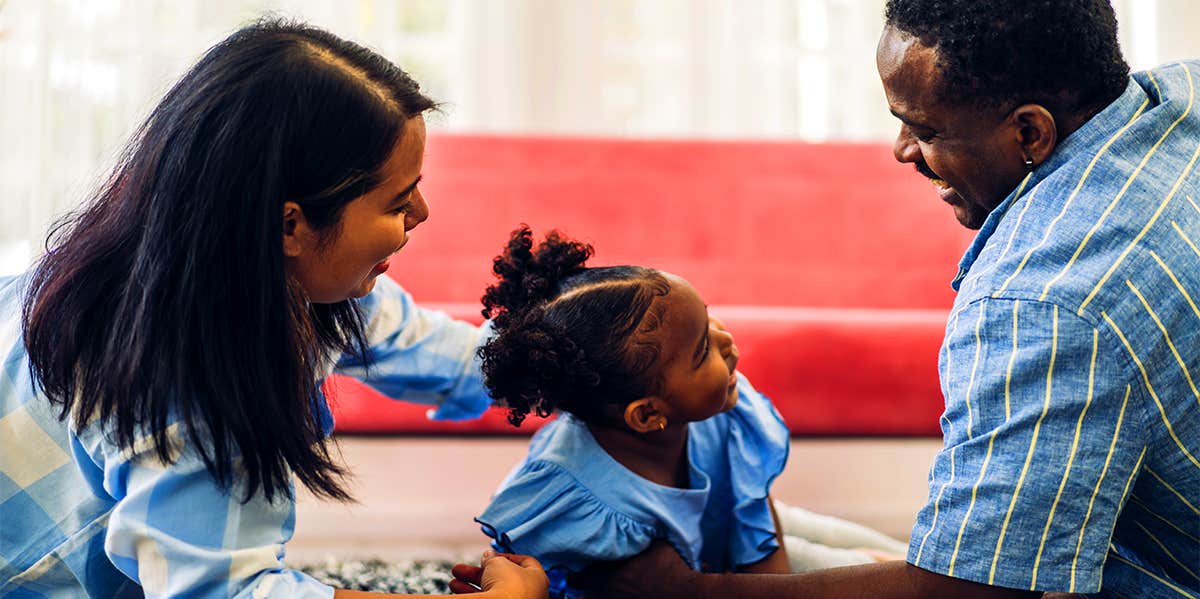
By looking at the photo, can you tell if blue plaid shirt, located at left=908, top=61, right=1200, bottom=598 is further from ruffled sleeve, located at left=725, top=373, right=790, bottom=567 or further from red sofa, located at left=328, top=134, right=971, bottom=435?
red sofa, located at left=328, top=134, right=971, bottom=435

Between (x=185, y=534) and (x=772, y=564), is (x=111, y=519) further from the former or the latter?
(x=772, y=564)

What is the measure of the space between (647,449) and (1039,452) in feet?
1.99

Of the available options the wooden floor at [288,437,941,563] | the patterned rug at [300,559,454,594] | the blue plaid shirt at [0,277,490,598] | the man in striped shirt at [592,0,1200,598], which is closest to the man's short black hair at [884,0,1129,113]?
the man in striped shirt at [592,0,1200,598]

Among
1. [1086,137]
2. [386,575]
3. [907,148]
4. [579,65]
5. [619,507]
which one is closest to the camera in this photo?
[1086,137]

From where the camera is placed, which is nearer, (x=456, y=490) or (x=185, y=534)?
(x=185, y=534)

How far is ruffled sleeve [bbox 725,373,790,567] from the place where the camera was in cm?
136

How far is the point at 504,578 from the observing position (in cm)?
110

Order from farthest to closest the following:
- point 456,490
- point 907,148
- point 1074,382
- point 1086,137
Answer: point 456,490 → point 907,148 → point 1086,137 → point 1074,382

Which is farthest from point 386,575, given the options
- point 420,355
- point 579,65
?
point 579,65

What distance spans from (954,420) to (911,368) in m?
0.79

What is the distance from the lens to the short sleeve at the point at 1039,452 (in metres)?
0.83

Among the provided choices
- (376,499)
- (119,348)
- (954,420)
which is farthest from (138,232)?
(376,499)

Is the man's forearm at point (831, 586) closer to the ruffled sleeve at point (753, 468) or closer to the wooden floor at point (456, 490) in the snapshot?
the ruffled sleeve at point (753, 468)

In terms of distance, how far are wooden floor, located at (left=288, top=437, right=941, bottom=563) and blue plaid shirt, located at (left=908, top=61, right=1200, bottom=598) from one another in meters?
0.78
